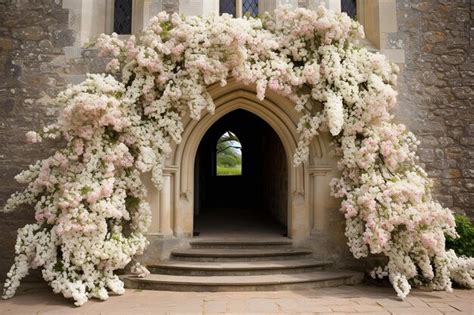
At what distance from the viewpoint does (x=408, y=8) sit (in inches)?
232

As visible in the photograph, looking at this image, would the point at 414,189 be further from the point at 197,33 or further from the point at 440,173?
the point at 197,33

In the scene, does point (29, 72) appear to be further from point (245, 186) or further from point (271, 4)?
point (245, 186)

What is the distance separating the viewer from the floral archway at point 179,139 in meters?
4.50

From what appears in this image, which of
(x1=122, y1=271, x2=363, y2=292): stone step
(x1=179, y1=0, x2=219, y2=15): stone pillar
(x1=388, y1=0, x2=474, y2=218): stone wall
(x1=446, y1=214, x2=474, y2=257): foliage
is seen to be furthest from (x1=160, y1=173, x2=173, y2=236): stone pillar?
(x1=446, y1=214, x2=474, y2=257): foliage

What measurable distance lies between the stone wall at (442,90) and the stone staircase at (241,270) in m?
1.99

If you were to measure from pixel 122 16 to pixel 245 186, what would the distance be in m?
6.53

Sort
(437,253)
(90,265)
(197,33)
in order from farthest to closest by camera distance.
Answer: (197,33) → (437,253) → (90,265)

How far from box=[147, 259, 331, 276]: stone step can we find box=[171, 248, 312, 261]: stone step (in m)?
0.09

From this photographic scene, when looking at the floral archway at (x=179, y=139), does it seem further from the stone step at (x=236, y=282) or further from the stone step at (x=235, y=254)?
the stone step at (x=235, y=254)

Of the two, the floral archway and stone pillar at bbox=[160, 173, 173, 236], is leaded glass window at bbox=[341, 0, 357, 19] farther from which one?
stone pillar at bbox=[160, 173, 173, 236]

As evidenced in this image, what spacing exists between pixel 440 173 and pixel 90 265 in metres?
4.69

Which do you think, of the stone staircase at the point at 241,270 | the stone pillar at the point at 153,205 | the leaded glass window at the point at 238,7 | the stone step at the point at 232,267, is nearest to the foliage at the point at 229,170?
the leaded glass window at the point at 238,7

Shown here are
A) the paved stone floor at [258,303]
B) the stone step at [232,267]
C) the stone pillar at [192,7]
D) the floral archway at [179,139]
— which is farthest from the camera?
the stone pillar at [192,7]

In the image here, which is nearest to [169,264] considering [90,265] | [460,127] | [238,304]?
[90,265]
